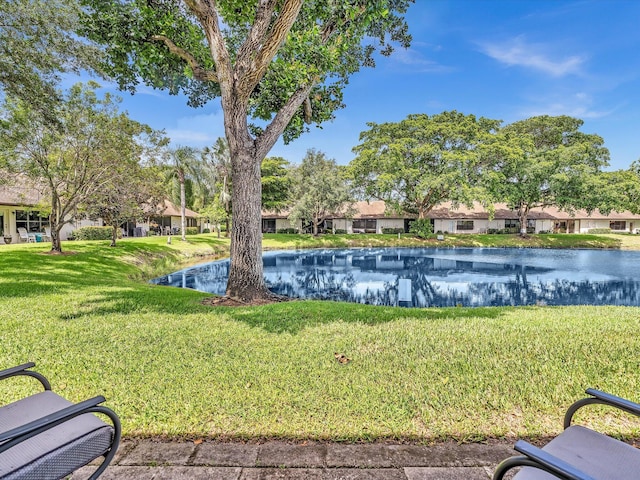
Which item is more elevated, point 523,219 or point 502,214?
point 502,214

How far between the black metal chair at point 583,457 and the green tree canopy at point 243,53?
21.6 ft

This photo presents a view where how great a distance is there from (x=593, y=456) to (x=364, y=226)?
40.1 metres

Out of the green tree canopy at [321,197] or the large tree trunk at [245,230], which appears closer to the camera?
the large tree trunk at [245,230]

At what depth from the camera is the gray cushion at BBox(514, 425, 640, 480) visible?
64.1 inches

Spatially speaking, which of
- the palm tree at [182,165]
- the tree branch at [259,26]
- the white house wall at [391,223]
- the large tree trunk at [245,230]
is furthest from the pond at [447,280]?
the white house wall at [391,223]

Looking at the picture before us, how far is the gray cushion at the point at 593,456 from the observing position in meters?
1.63

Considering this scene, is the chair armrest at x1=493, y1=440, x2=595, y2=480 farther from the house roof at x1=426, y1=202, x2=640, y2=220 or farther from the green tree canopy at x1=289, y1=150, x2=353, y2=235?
the house roof at x1=426, y1=202, x2=640, y2=220

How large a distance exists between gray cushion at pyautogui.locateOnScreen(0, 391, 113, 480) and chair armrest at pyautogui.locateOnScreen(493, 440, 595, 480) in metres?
2.10

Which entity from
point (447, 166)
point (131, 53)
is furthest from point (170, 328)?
point (447, 166)

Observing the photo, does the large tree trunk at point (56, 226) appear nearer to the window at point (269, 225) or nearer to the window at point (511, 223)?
the window at point (269, 225)

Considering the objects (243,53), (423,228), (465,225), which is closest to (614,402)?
(243,53)

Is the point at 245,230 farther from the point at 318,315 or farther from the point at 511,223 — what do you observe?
the point at 511,223

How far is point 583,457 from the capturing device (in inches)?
69.0

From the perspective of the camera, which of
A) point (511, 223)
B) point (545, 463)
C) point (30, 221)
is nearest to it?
point (545, 463)
